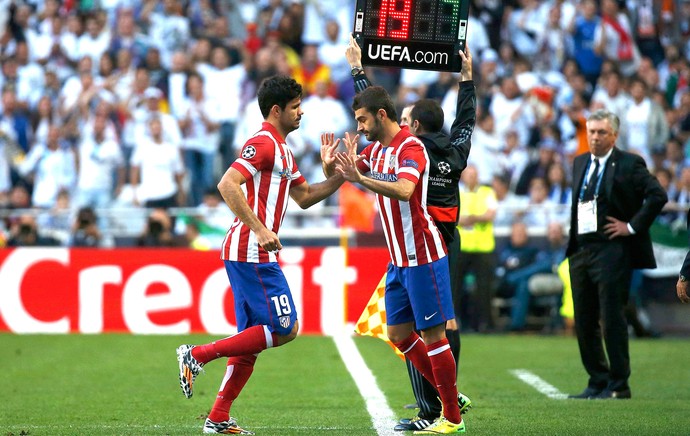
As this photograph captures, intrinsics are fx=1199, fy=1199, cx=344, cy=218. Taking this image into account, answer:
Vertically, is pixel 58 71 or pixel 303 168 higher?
pixel 58 71

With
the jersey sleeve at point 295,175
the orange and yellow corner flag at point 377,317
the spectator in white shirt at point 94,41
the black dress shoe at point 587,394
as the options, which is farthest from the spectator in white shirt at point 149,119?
the jersey sleeve at point 295,175

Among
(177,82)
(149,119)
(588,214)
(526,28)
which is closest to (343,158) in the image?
(588,214)

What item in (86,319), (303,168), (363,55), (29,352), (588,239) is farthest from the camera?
(303,168)

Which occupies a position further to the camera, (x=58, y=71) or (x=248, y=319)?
(x=58, y=71)

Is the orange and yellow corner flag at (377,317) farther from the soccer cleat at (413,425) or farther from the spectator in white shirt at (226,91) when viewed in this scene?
the spectator in white shirt at (226,91)

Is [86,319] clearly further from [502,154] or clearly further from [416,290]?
[416,290]

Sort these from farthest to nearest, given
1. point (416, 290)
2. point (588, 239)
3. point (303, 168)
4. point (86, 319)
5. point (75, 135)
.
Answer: point (75, 135), point (303, 168), point (86, 319), point (588, 239), point (416, 290)

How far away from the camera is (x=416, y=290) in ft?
23.7

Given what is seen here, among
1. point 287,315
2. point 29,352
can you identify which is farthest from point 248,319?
point 29,352

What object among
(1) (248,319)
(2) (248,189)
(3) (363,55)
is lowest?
(1) (248,319)

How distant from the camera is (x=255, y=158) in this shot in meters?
7.20

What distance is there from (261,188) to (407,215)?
90cm

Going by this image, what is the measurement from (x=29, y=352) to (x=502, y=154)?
8.16m

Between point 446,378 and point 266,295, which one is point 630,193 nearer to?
point 446,378
